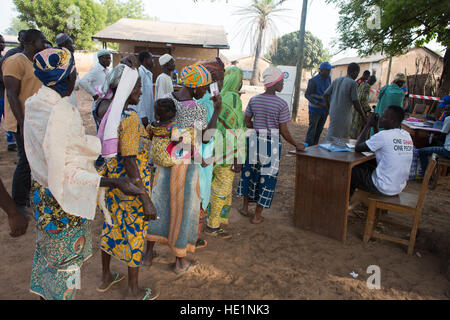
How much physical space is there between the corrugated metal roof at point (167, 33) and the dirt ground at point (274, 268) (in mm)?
9006

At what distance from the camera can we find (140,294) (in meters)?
2.49

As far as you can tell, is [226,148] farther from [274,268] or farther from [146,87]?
[146,87]

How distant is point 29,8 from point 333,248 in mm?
27900

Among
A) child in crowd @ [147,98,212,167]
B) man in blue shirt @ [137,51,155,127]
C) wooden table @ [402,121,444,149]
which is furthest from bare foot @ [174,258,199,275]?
wooden table @ [402,121,444,149]

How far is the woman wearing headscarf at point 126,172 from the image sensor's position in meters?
2.01

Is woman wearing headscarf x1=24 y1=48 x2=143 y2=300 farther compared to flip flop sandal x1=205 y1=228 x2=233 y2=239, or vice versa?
flip flop sandal x1=205 y1=228 x2=233 y2=239

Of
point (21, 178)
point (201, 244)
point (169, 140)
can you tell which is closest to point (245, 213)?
point (201, 244)

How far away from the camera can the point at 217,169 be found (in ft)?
11.7

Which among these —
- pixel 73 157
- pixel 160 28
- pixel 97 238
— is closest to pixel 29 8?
pixel 160 28

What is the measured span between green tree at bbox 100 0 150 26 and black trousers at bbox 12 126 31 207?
4453 centimetres

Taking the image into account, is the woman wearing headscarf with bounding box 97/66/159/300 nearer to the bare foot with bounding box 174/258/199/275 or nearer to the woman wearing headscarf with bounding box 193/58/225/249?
the bare foot with bounding box 174/258/199/275

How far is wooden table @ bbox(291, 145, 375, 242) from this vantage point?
3.52 meters

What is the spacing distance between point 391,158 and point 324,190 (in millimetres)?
813

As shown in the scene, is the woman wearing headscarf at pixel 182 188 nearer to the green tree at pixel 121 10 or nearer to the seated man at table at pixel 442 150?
the seated man at table at pixel 442 150
